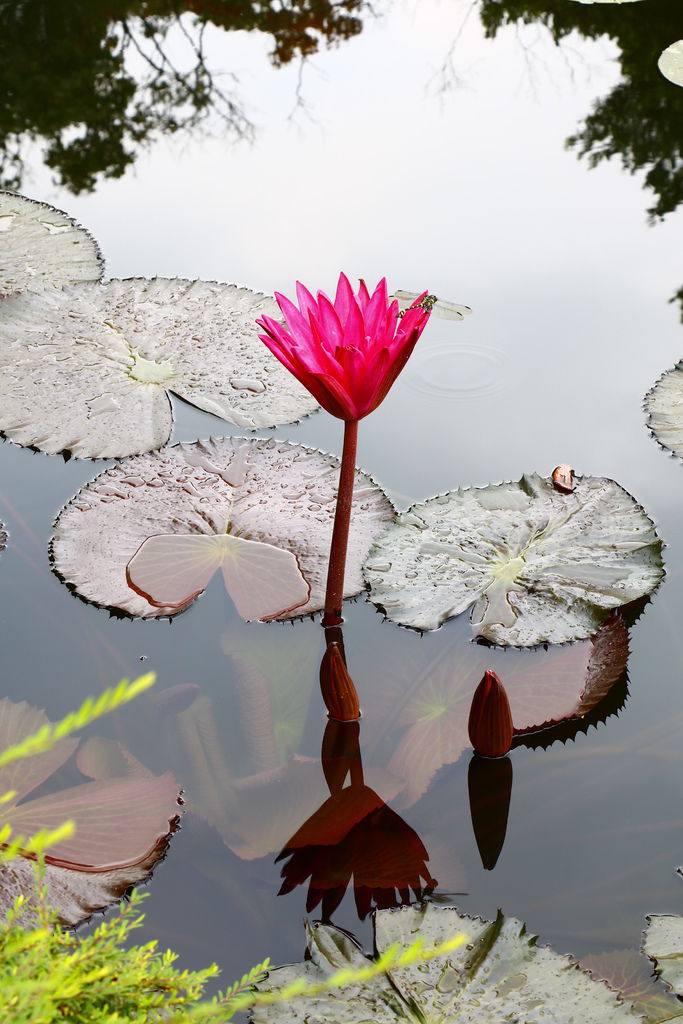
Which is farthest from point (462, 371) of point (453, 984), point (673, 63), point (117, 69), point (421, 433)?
point (117, 69)

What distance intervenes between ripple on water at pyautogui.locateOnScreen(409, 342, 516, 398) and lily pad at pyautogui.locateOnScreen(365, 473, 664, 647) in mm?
510

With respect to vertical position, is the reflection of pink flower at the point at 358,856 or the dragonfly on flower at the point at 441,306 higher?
the dragonfly on flower at the point at 441,306

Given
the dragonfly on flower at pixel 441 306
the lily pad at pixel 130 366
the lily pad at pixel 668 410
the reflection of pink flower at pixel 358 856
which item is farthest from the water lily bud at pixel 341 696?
the dragonfly on flower at pixel 441 306

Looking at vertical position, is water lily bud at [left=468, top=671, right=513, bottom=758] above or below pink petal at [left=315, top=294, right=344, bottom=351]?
below

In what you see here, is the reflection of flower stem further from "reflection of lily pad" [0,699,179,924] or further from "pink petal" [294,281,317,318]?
"pink petal" [294,281,317,318]

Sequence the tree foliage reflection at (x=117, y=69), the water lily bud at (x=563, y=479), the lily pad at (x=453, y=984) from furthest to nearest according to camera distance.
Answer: the tree foliage reflection at (x=117, y=69)
the water lily bud at (x=563, y=479)
the lily pad at (x=453, y=984)

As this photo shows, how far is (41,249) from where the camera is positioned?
9.43 feet

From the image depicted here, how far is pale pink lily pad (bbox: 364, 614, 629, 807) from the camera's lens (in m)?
1.53

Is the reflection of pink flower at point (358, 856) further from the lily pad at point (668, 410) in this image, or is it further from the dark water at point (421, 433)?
the lily pad at point (668, 410)

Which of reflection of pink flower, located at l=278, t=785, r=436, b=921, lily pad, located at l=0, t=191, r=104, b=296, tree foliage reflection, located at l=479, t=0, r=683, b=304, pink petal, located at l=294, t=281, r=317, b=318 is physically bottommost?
reflection of pink flower, located at l=278, t=785, r=436, b=921

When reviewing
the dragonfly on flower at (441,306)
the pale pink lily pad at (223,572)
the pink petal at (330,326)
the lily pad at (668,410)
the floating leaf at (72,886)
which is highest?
the dragonfly on flower at (441,306)

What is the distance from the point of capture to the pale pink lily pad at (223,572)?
5.90ft

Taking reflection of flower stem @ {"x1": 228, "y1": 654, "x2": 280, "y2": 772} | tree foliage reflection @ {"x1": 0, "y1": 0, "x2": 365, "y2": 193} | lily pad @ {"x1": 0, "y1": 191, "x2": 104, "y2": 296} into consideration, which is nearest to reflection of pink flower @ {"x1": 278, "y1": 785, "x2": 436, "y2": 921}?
reflection of flower stem @ {"x1": 228, "y1": 654, "x2": 280, "y2": 772}

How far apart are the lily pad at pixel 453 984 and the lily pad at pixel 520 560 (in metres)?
0.52
